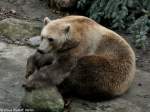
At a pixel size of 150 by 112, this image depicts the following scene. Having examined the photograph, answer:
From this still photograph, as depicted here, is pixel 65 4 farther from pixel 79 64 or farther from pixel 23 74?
pixel 79 64

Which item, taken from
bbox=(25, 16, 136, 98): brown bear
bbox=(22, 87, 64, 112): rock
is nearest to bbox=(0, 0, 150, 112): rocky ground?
bbox=(22, 87, 64, 112): rock

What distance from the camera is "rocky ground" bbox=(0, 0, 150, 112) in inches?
224

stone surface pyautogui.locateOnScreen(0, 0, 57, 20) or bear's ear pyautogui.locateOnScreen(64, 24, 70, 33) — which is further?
stone surface pyautogui.locateOnScreen(0, 0, 57, 20)

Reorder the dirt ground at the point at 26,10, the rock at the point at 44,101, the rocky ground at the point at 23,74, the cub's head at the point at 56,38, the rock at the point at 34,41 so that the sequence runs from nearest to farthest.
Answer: the rock at the point at 44,101 → the rocky ground at the point at 23,74 → the cub's head at the point at 56,38 → the rock at the point at 34,41 → the dirt ground at the point at 26,10

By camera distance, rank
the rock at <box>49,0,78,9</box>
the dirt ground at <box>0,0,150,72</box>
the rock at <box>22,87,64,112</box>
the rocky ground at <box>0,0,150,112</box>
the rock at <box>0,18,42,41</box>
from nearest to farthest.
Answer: the rock at <box>22,87,64,112</box>
the rocky ground at <box>0,0,150,112</box>
the rock at <box>0,18,42,41</box>
the dirt ground at <box>0,0,150,72</box>
the rock at <box>49,0,78,9</box>

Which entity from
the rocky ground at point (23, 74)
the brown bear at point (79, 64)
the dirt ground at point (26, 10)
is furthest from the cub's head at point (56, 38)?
the dirt ground at point (26, 10)

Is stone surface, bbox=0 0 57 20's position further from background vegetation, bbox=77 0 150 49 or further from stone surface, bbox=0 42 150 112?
stone surface, bbox=0 42 150 112

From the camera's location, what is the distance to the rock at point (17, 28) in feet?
26.4

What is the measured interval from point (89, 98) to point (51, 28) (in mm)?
983

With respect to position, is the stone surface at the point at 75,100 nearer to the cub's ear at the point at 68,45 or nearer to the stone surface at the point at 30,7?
→ the cub's ear at the point at 68,45

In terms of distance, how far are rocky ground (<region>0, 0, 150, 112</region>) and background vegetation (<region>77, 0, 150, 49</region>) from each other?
1.72 feet

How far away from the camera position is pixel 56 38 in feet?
19.1

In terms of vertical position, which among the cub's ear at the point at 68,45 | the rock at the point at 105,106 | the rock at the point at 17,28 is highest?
the cub's ear at the point at 68,45

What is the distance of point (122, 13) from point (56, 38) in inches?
123
